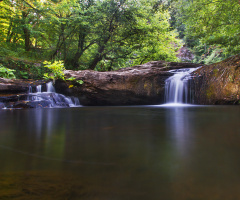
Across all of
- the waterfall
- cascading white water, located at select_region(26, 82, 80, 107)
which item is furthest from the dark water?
the waterfall

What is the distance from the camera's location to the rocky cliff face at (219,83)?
23.0 ft

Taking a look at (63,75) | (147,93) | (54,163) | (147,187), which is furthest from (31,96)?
(147,187)

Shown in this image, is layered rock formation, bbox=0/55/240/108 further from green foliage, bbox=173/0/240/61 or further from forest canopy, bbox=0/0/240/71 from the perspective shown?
forest canopy, bbox=0/0/240/71

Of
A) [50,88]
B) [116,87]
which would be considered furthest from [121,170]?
[50,88]

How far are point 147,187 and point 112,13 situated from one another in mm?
12993

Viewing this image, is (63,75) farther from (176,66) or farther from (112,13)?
(176,66)

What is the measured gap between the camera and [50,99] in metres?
7.62

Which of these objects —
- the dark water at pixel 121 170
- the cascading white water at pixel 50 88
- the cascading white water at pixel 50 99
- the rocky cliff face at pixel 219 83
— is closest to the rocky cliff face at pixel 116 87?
the cascading white water at pixel 50 88

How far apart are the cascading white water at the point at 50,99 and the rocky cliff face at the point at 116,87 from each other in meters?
0.35

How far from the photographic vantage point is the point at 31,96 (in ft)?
24.3

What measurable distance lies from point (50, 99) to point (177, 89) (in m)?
6.34

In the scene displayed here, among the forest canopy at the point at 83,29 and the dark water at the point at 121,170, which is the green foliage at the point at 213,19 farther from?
the dark water at the point at 121,170

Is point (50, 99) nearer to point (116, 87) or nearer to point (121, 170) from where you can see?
point (116, 87)

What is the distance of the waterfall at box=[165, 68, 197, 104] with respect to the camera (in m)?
8.91
